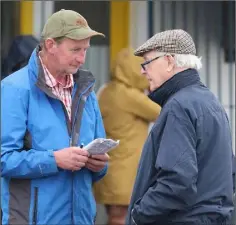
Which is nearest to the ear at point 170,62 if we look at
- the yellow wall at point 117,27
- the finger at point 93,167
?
the finger at point 93,167

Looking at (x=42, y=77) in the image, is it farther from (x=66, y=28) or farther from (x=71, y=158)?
(x=71, y=158)

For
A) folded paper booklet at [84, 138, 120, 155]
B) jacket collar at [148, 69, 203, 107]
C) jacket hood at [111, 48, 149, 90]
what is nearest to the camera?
jacket collar at [148, 69, 203, 107]

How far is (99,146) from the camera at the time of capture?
14.2 feet

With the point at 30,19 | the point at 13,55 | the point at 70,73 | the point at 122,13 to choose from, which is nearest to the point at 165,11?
the point at 122,13

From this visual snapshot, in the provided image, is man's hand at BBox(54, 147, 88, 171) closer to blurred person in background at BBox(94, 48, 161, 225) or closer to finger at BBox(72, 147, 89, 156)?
finger at BBox(72, 147, 89, 156)

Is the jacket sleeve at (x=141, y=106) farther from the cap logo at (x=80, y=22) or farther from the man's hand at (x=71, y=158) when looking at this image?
the man's hand at (x=71, y=158)

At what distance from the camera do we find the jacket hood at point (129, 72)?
6.61 meters

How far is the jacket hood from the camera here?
21.7 feet

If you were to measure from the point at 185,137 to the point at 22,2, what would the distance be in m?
3.84

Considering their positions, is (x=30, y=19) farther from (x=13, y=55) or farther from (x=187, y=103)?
(x=187, y=103)

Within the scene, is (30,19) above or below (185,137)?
above

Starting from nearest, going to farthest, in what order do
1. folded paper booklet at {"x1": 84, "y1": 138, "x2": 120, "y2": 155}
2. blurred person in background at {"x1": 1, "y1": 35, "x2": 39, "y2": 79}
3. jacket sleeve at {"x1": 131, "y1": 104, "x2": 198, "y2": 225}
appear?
jacket sleeve at {"x1": 131, "y1": 104, "x2": 198, "y2": 225}
folded paper booklet at {"x1": 84, "y1": 138, "x2": 120, "y2": 155}
blurred person in background at {"x1": 1, "y1": 35, "x2": 39, "y2": 79}

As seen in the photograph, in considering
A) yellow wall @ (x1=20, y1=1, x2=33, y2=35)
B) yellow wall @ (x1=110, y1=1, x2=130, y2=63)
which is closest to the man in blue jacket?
yellow wall @ (x1=20, y1=1, x2=33, y2=35)

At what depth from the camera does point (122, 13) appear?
7.51m
